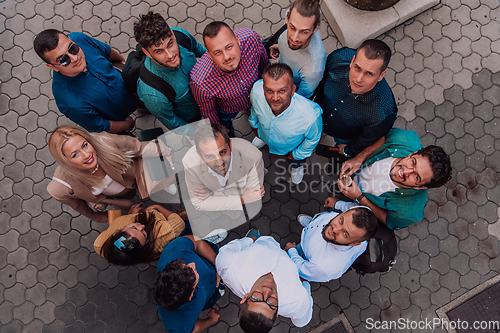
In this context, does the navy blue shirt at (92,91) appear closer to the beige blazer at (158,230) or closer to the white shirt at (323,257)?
the beige blazer at (158,230)

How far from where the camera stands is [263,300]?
2.41 metres

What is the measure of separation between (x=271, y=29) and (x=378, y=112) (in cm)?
251

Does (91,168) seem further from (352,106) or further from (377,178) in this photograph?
→ (377,178)

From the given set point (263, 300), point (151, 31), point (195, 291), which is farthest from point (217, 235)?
point (151, 31)

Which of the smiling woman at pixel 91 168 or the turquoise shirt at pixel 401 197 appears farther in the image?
the turquoise shirt at pixel 401 197

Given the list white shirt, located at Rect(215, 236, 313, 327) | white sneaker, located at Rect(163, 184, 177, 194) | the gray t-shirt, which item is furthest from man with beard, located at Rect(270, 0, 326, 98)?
white sneaker, located at Rect(163, 184, 177, 194)

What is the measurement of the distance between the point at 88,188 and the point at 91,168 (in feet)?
1.02

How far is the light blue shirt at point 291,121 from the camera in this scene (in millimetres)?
2768

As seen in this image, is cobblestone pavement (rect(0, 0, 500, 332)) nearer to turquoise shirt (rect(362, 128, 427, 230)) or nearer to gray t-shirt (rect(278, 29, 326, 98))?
turquoise shirt (rect(362, 128, 427, 230))

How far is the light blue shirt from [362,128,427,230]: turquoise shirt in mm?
753

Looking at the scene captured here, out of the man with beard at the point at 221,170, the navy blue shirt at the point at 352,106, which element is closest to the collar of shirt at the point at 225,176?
the man with beard at the point at 221,170

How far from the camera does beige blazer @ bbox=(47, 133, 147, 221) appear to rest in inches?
107

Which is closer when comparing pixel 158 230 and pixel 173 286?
pixel 173 286

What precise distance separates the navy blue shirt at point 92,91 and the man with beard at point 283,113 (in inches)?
59.7
